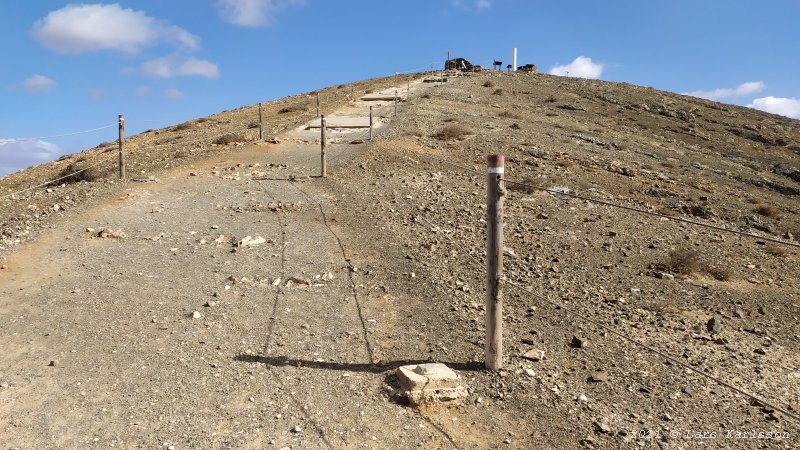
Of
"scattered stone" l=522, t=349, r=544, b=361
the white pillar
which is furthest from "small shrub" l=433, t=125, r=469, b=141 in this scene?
the white pillar

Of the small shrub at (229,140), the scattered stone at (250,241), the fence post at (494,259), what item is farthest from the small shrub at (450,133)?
the fence post at (494,259)

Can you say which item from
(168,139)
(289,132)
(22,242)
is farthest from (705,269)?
(168,139)

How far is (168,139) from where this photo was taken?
25.6m

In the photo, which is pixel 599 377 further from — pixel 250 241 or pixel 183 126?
pixel 183 126

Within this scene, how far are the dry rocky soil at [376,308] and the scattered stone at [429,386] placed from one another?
10 cm

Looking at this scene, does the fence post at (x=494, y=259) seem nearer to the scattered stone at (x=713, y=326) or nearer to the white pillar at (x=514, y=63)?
the scattered stone at (x=713, y=326)

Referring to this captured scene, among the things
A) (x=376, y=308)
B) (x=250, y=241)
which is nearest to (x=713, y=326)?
(x=376, y=308)

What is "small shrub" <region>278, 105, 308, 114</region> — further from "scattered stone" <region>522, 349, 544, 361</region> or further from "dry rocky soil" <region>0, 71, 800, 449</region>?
"scattered stone" <region>522, 349, 544, 361</region>

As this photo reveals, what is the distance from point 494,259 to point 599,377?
5.64ft

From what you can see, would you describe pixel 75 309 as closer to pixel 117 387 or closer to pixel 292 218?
pixel 117 387

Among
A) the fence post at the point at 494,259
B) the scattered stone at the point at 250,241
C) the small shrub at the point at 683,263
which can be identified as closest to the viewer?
the fence post at the point at 494,259

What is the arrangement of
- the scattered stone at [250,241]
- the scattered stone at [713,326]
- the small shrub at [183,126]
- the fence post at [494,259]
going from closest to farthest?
the fence post at [494,259] → the scattered stone at [713,326] → the scattered stone at [250,241] → the small shrub at [183,126]

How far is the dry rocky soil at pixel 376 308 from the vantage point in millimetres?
4863

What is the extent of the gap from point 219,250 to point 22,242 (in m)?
3.56
